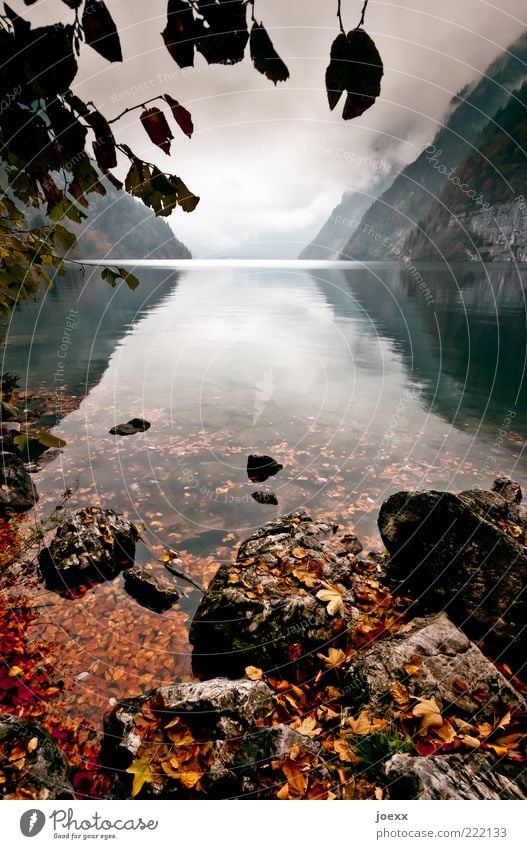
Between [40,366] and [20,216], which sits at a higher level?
[20,216]

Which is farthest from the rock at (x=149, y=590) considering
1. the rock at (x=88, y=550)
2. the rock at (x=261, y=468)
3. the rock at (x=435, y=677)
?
the rock at (x=261, y=468)

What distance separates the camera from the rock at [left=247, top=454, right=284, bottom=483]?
10594mm

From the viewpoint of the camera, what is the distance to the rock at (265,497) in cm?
948

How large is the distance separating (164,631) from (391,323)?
36.8 m

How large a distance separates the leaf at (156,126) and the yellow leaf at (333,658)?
17.8ft

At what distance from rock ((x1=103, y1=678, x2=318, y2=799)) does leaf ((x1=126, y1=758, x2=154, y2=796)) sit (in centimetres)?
5

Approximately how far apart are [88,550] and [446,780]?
6.25m

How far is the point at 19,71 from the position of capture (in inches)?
Result: 70.5

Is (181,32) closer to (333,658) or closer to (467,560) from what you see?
(333,658)

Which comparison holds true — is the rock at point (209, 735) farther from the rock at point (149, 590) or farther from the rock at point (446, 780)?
the rock at point (149, 590)

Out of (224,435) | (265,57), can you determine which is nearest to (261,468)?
(224,435)

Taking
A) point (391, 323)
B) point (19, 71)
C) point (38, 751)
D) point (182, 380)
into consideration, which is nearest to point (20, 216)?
point (19, 71)
